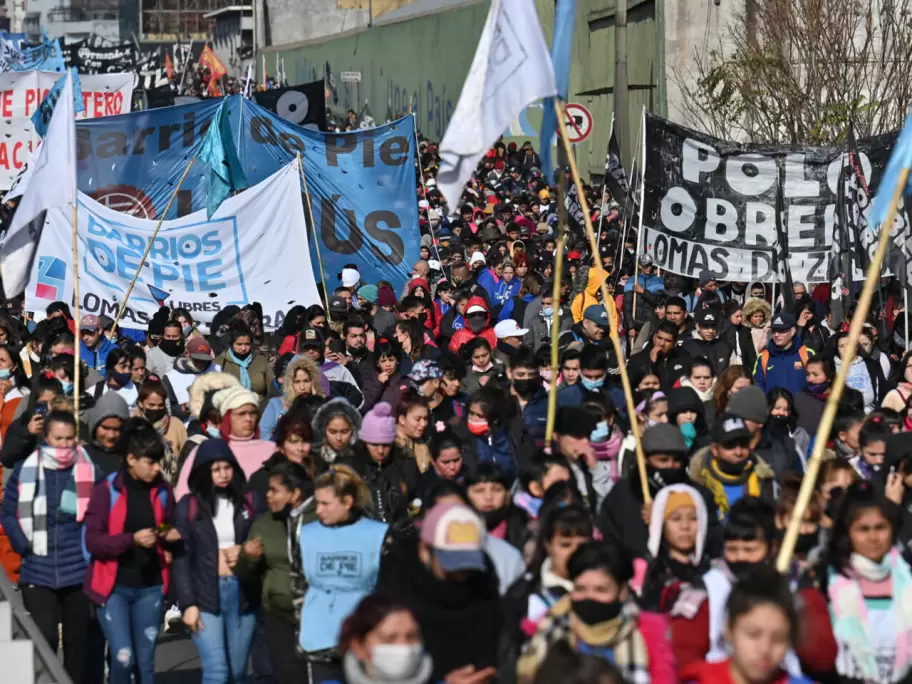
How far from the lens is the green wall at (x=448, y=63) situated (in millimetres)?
32281

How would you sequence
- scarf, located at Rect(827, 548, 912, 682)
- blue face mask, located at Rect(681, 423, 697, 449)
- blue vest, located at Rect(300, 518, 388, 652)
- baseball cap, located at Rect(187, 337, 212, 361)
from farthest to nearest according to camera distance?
1. baseball cap, located at Rect(187, 337, 212, 361)
2. blue face mask, located at Rect(681, 423, 697, 449)
3. blue vest, located at Rect(300, 518, 388, 652)
4. scarf, located at Rect(827, 548, 912, 682)

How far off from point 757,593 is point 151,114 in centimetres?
1394

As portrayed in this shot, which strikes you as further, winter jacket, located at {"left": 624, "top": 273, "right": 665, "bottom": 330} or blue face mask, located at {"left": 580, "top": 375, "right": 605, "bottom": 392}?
winter jacket, located at {"left": 624, "top": 273, "right": 665, "bottom": 330}

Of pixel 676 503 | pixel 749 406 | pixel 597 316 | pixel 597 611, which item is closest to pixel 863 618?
pixel 676 503

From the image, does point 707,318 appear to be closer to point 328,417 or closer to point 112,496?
point 328,417

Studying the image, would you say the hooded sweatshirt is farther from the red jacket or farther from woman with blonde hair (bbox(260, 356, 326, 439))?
the red jacket

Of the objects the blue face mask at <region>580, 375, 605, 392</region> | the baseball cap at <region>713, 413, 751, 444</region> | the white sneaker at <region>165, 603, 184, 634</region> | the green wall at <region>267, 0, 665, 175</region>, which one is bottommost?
the white sneaker at <region>165, 603, 184, 634</region>

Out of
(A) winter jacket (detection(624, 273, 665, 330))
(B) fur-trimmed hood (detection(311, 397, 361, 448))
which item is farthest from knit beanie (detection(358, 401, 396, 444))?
(A) winter jacket (detection(624, 273, 665, 330))

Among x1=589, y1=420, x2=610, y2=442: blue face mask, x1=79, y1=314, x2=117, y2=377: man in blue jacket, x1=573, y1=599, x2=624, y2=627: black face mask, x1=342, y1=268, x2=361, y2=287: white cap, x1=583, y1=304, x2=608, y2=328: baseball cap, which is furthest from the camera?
x1=342, y1=268, x2=361, y2=287: white cap

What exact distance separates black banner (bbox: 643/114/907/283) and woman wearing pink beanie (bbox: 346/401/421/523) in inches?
268

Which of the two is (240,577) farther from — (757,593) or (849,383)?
(849,383)

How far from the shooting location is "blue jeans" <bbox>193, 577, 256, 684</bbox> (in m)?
7.79

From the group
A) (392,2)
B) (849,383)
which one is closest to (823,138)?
(849,383)

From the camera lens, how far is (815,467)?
598 centimetres
